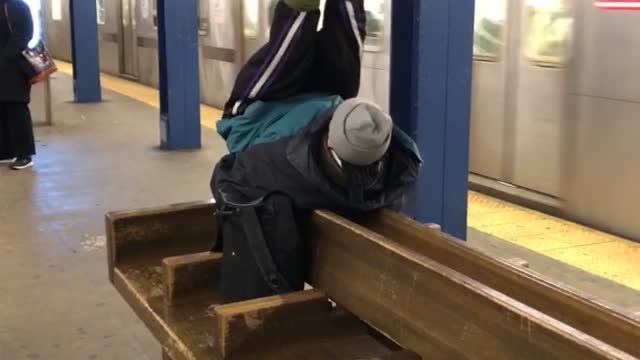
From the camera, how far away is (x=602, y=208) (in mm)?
4781

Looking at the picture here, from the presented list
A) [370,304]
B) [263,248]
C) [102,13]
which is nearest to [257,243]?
[263,248]

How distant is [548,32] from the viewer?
5.15 metres

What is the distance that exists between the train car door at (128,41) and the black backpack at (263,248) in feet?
39.3

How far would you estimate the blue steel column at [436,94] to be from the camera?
394 cm

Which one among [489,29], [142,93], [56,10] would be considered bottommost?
[142,93]

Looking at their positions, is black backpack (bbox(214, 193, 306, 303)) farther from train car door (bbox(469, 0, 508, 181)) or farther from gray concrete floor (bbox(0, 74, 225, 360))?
train car door (bbox(469, 0, 508, 181))

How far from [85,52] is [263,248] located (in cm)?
956

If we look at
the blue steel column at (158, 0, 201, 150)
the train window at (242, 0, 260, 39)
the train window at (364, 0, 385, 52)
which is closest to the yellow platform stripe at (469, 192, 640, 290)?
the train window at (364, 0, 385, 52)

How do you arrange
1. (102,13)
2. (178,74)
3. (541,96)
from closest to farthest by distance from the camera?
1. (541,96)
2. (178,74)
3. (102,13)

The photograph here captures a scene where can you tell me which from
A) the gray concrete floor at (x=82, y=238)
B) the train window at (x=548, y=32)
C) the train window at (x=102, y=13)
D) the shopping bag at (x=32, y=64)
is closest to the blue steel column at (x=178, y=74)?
the gray concrete floor at (x=82, y=238)

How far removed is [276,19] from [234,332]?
0.83 metres

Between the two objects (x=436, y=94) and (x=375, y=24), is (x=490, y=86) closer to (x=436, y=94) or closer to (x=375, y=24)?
(x=375, y=24)

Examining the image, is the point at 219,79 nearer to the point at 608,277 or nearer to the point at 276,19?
the point at 608,277

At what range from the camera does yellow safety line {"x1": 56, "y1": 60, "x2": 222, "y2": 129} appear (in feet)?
32.1
